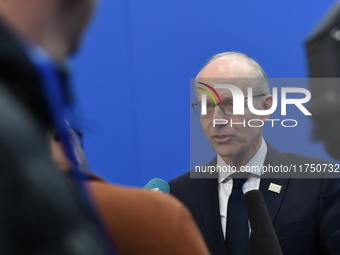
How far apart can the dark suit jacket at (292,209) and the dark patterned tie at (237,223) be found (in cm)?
3

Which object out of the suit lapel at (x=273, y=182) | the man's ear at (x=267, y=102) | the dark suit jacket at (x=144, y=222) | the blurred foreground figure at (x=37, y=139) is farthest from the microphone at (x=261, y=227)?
the man's ear at (x=267, y=102)

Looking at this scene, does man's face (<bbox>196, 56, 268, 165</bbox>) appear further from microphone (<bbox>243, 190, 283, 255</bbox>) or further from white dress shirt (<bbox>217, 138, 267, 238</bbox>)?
microphone (<bbox>243, 190, 283, 255</bbox>)

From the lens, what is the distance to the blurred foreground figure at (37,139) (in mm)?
240

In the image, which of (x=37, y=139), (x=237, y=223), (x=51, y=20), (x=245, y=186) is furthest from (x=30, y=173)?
(x=245, y=186)

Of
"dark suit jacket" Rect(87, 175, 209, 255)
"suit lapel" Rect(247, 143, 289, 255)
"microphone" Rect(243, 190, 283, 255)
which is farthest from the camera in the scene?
"suit lapel" Rect(247, 143, 289, 255)

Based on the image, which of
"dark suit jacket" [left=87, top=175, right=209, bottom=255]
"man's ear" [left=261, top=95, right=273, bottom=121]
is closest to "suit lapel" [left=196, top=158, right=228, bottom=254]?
"man's ear" [left=261, top=95, right=273, bottom=121]

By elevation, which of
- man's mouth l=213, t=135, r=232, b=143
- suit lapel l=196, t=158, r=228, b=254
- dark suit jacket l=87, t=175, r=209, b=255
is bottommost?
suit lapel l=196, t=158, r=228, b=254

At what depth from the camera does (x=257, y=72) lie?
2211mm

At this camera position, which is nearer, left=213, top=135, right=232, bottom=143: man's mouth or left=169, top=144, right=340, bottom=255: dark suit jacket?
left=169, top=144, right=340, bottom=255: dark suit jacket

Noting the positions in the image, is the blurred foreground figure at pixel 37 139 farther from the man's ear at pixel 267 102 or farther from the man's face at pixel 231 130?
the man's ear at pixel 267 102

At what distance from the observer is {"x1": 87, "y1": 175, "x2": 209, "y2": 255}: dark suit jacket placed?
1.46ft

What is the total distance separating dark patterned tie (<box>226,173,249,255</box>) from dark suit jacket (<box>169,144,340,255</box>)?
3 centimetres

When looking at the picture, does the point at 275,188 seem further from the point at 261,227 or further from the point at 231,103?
the point at 261,227

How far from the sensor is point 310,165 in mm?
2012
